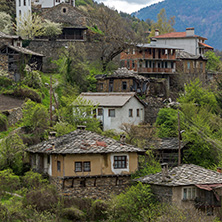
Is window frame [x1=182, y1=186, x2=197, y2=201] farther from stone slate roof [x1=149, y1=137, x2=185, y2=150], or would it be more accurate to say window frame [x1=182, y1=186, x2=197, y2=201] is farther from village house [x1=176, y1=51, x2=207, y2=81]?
village house [x1=176, y1=51, x2=207, y2=81]

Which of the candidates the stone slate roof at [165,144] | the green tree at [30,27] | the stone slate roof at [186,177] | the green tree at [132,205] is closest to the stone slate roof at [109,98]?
the stone slate roof at [165,144]

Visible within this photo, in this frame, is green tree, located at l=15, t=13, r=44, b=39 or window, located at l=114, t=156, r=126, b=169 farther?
green tree, located at l=15, t=13, r=44, b=39

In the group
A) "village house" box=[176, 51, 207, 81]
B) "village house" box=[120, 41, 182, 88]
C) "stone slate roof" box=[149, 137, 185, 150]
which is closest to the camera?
"stone slate roof" box=[149, 137, 185, 150]

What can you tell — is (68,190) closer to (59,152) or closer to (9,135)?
(59,152)

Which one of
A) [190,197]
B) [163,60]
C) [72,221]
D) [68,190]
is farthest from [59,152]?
[163,60]

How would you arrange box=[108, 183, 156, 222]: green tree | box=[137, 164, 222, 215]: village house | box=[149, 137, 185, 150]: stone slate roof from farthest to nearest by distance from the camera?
box=[149, 137, 185, 150]: stone slate roof, box=[137, 164, 222, 215]: village house, box=[108, 183, 156, 222]: green tree

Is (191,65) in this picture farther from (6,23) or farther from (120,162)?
(120,162)

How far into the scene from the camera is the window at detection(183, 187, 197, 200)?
3669cm

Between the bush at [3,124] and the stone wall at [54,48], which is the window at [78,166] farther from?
the stone wall at [54,48]

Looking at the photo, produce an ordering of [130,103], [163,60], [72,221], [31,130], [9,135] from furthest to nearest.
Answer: [163,60]
[130,103]
[31,130]
[9,135]
[72,221]

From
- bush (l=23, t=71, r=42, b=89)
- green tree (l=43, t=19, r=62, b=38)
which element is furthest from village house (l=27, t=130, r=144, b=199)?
green tree (l=43, t=19, r=62, b=38)

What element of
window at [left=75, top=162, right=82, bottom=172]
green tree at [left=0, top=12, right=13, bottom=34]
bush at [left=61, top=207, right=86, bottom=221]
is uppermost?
green tree at [left=0, top=12, right=13, bottom=34]

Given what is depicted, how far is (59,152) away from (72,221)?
5458mm

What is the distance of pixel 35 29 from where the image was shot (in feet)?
245
